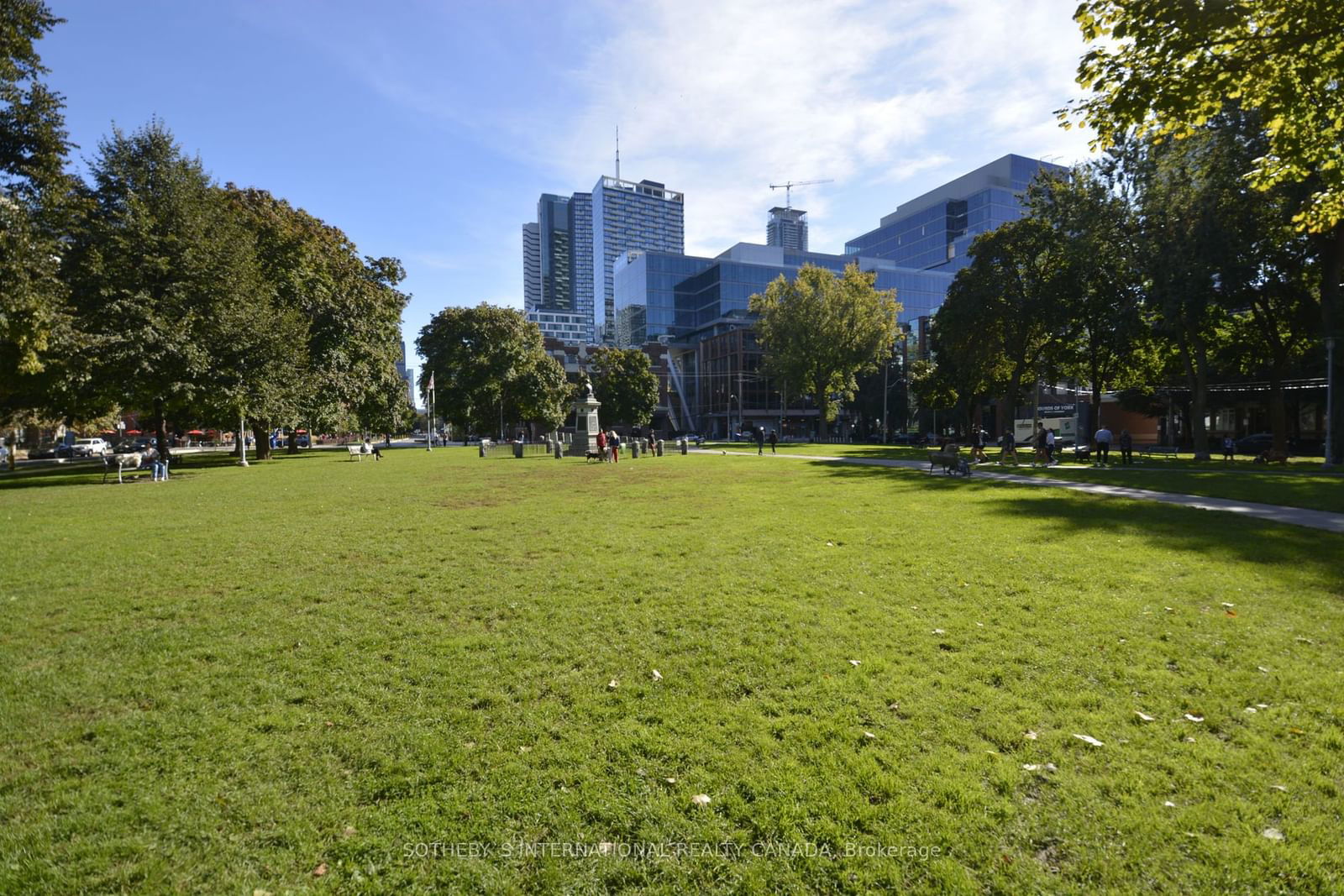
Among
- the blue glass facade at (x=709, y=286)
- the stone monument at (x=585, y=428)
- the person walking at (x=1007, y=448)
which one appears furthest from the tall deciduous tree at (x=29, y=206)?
the blue glass facade at (x=709, y=286)

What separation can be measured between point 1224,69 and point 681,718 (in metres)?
10.7

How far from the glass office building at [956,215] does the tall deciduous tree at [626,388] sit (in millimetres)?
74341

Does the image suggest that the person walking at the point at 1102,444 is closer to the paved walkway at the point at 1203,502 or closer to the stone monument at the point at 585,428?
the paved walkway at the point at 1203,502

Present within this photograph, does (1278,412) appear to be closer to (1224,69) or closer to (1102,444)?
(1102,444)

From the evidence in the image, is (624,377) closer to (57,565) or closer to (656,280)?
(656,280)

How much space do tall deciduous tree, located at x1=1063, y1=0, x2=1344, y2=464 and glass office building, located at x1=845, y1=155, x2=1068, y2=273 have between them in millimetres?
117251

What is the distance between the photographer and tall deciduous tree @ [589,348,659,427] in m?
74.1

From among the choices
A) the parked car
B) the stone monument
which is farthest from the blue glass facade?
the parked car

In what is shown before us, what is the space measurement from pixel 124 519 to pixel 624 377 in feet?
205

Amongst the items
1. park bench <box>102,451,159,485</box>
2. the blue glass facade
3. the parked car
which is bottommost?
park bench <box>102,451,159,485</box>

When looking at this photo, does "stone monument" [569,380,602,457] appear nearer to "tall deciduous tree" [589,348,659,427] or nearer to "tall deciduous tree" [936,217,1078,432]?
"tall deciduous tree" [936,217,1078,432]

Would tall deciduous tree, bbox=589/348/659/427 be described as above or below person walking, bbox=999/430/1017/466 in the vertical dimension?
above

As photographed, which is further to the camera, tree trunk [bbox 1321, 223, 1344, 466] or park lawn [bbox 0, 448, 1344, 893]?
tree trunk [bbox 1321, 223, 1344, 466]

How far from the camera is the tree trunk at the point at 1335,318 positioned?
22.5m
